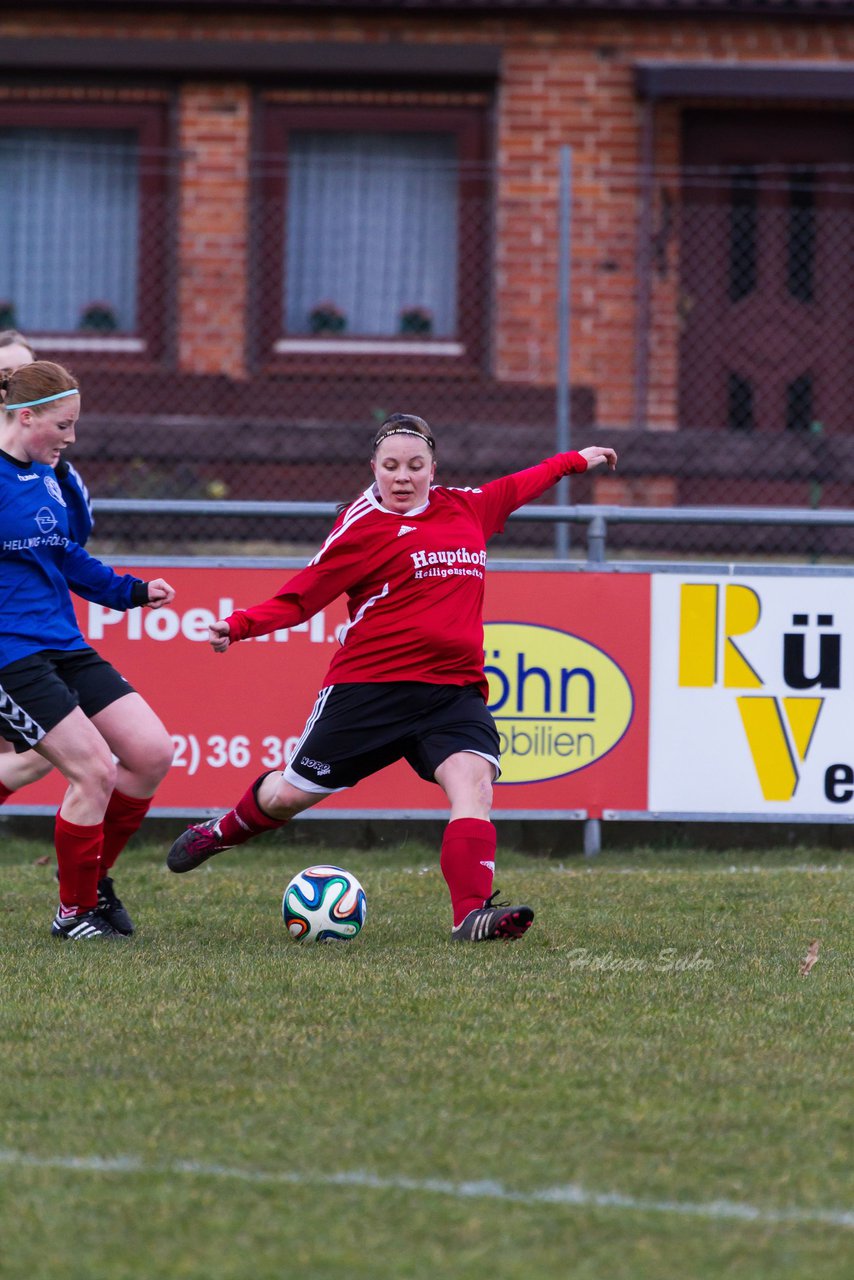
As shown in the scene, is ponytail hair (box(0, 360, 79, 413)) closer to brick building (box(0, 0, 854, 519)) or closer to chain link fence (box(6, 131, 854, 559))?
chain link fence (box(6, 131, 854, 559))

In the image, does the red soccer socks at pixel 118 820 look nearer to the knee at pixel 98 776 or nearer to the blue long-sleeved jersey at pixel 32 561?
the knee at pixel 98 776

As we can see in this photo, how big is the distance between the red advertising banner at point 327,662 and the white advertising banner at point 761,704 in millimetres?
199

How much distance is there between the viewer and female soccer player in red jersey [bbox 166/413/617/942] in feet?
21.4

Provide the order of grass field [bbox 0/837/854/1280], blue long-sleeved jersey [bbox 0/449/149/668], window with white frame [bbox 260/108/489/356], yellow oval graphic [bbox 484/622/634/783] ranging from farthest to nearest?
1. window with white frame [bbox 260/108/489/356]
2. yellow oval graphic [bbox 484/622/634/783]
3. blue long-sleeved jersey [bbox 0/449/149/668]
4. grass field [bbox 0/837/854/1280]

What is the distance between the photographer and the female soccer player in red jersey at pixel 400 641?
6512 mm

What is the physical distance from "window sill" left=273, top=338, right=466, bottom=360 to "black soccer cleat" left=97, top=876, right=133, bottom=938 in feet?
24.3

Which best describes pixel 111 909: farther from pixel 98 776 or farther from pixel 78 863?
pixel 98 776

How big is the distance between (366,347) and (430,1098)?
969 centimetres

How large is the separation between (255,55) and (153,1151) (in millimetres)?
10991

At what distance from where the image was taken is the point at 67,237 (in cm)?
1355

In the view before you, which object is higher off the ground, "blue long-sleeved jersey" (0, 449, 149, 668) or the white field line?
"blue long-sleeved jersey" (0, 449, 149, 668)

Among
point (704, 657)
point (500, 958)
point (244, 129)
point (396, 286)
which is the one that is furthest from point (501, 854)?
point (244, 129)

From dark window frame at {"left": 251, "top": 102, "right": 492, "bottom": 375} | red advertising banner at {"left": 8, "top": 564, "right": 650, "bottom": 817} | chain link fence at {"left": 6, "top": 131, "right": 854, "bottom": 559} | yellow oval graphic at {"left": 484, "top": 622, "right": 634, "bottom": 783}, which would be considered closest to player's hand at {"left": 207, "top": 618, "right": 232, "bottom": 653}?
red advertising banner at {"left": 8, "top": 564, "right": 650, "bottom": 817}

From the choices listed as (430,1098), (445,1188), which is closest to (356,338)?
(430,1098)
